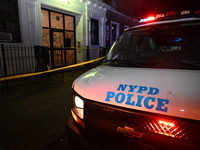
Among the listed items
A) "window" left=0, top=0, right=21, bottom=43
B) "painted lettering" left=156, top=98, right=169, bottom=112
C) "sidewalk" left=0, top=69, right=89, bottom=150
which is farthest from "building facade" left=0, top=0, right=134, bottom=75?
"painted lettering" left=156, top=98, right=169, bottom=112

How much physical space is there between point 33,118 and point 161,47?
124 inches

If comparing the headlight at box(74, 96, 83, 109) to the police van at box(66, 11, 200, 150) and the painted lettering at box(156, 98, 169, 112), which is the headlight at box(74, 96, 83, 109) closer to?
the police van at box(66, 11, 200, 150)

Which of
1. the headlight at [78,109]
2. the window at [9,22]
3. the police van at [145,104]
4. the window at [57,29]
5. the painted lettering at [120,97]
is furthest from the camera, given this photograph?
the window at [57,29]

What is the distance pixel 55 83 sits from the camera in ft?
21.0

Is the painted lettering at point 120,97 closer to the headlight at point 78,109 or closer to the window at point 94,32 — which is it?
the headlight at point 78,109

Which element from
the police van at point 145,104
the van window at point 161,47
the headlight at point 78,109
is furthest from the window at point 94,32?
the headlight at point 78,109

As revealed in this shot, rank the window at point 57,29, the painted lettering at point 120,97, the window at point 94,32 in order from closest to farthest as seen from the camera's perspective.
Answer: the painted lettering at point 120,97
the window at point 57,29
the window at point 94,32

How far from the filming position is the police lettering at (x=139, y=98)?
131 centimetres

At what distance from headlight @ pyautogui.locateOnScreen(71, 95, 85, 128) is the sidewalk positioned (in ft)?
3.68

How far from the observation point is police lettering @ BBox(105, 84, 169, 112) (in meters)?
1.31

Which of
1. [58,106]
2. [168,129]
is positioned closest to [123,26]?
[58,106]

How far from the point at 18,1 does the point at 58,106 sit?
5.35 meters

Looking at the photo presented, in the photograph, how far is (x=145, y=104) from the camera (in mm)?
1348

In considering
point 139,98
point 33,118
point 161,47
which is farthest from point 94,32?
point 139,98
